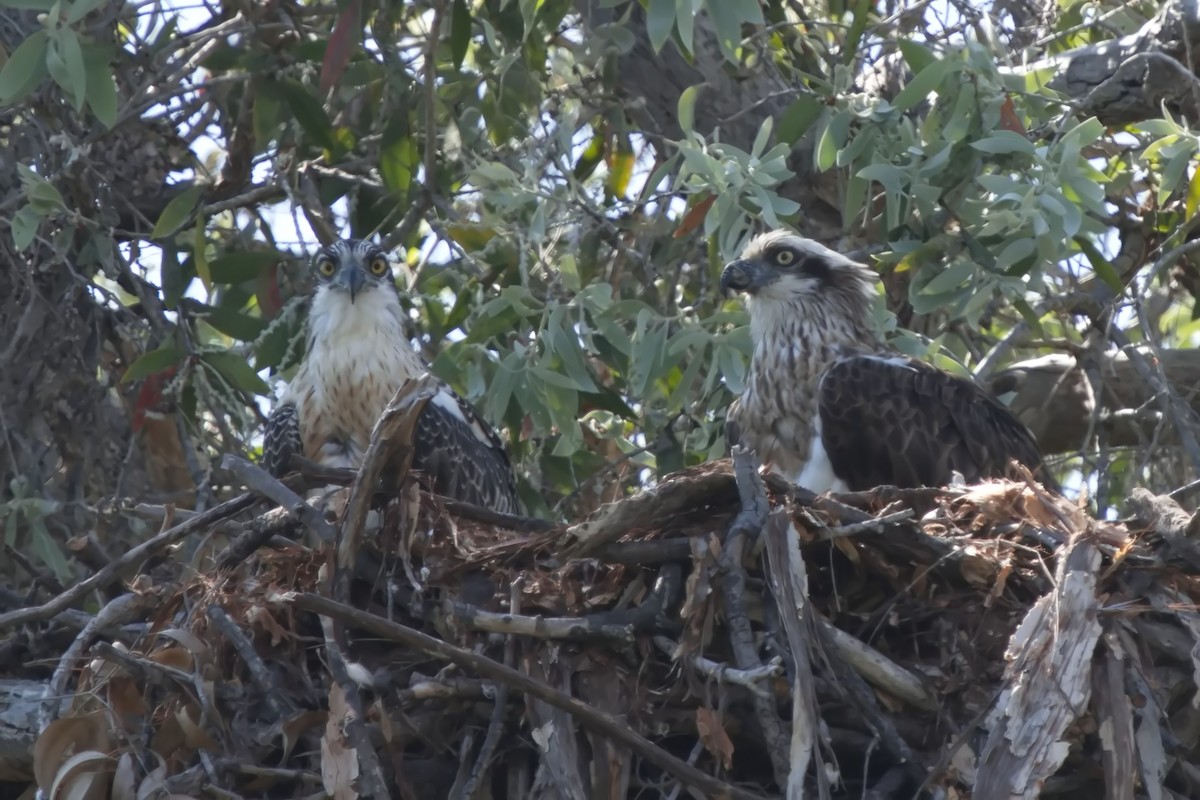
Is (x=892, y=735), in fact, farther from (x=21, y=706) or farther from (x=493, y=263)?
(x=493, y=263)

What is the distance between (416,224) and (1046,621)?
13.3ft

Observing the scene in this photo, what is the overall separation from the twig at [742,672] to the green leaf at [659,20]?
1947mm

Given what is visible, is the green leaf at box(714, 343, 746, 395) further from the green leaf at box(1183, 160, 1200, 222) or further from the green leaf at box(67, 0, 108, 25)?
the green leaf at box(67, 0, 108, 25)

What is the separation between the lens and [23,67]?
5.79 meters

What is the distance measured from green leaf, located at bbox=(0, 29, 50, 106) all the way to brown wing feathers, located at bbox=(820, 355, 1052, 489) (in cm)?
306

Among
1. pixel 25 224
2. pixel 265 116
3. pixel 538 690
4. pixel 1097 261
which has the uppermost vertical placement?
pixel 265 116

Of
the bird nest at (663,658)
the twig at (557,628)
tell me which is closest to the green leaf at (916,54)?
the bird nest at (663,658)

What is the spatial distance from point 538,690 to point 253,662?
95 cm

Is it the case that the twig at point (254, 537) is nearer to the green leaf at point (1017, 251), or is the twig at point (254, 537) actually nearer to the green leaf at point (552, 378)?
the green leaf at point (552, 378)

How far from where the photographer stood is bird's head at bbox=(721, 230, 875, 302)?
7.02 meters

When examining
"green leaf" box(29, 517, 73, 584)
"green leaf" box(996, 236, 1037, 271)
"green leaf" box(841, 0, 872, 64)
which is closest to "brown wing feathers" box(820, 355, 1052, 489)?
"green leaf" box(996, 236, 1037, 271)

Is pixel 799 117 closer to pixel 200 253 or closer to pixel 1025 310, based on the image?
pixel 1025 310

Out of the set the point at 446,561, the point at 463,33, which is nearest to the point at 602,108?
the point at 463,33

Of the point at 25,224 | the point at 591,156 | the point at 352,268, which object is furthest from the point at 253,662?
the point at 591,156
